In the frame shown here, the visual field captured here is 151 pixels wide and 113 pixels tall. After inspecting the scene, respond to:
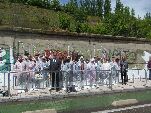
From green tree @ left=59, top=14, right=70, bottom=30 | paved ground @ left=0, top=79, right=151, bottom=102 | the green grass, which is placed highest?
green tree @ left=59, top=14, right=70, bottom=30

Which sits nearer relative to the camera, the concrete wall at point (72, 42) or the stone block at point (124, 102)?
the stone block at point (124, 102)

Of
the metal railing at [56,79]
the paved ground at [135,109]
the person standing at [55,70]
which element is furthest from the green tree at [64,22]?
the paved ground at [135,109]

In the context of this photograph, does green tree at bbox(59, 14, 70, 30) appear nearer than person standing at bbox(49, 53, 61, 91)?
No

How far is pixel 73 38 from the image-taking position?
1260 inches

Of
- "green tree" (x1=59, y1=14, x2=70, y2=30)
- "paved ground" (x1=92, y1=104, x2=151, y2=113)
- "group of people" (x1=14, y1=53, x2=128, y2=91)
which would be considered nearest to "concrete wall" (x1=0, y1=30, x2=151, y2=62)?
"group of people" (x1=14, y1=53, x2=128, y2=91)

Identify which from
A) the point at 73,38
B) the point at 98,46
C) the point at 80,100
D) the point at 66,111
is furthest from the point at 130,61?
the point at 66,111

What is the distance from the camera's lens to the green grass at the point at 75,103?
1728cm

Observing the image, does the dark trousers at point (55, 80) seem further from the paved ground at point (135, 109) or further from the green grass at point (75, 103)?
the paved ground at point (135, 109)

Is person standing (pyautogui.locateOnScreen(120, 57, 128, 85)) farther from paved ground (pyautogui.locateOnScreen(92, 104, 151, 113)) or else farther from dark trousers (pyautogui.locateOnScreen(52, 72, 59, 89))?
paved ground (pyautogui.locateOnScreen(92, 104, 151, 113))

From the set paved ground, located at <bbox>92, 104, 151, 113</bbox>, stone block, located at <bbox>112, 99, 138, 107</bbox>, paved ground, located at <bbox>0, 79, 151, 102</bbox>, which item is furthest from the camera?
stone block, located at <bbox>112, 99, 138, 107</bbox>

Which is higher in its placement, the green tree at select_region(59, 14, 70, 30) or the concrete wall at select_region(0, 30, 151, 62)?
the green tree at select_region(59, 14, 70, 30)

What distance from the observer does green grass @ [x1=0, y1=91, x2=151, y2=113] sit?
56.7 feet

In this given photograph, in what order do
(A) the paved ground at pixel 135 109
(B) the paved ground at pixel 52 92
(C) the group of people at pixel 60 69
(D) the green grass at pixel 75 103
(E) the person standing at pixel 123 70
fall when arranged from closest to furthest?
(D) the green grass at pixel 75 103 < (A) the paved ground at pixel 135 109 < (B) the paved ground at pixel 52 92 < (C) the group of people at pixel 60 69 < (E) the person standing at pixel 123 70

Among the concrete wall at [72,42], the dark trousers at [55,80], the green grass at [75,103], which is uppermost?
the concrete wall at [72,42]
